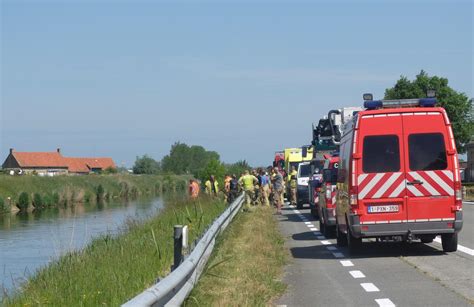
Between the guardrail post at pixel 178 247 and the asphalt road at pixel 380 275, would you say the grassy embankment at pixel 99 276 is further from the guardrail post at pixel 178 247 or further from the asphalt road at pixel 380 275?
the asphalt road at pixel 380 275

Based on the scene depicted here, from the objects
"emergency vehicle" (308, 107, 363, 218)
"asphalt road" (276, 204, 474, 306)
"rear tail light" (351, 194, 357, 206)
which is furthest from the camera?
"emergency vehicle" (308, 107, 363, 218)

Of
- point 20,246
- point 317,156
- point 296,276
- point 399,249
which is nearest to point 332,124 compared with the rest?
point 317,156

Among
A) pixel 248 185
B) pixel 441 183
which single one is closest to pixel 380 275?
→ pixel 441 183

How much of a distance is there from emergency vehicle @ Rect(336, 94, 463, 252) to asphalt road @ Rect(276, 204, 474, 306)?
647 millimetres

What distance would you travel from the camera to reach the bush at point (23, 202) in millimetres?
57322

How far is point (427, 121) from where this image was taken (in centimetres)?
1405

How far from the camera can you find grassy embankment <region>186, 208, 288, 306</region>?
378 inches

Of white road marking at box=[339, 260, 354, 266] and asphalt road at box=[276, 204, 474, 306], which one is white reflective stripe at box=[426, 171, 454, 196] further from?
white road marking at box=[339, 260, 354, 266]

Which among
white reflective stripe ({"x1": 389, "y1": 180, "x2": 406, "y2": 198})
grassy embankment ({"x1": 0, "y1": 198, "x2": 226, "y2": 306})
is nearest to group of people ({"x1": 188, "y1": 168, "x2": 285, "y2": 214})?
grassy embankment ({"x1": 0, "y1": 198, "x2": 226, "y2": 306})

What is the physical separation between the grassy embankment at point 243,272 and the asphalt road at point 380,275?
0.84 feet

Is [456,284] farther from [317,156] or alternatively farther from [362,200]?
[317,156]

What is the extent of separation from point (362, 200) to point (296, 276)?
239cm

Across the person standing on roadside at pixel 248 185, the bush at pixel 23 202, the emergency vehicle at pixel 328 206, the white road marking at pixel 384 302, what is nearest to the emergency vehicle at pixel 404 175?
the emergency vehicle at pixel 328 206

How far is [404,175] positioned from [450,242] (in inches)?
64.4
